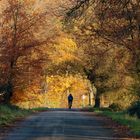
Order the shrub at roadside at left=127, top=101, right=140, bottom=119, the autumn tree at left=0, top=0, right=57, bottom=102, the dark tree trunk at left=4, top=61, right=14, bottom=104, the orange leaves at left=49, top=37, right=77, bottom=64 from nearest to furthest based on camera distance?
the shrub at roadside at left=127, top=101, right=140, bottom=119 → the autumn tree at left=0, top=0, right=57, bottom=102 → the dark tree trunk at left=4, top=61, right=14, bottom=104 → the orange leaves at left=49, top=37, right=77, bottom=64

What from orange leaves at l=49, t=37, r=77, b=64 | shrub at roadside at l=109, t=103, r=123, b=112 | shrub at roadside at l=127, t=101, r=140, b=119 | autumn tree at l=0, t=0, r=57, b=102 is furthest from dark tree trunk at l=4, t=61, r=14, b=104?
orange leaves at l=49, t=37, r=77, b=64

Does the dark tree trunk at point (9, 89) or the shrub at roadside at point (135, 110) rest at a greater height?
the dark tree trunk at point (9, 89)

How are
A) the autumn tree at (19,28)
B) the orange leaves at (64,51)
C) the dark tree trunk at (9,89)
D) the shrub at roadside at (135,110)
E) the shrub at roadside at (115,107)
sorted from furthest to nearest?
the orange leaves at (64,51) < the shrub at roadside at (115,107) < the dark tree trunk at (9,89) < the autumn tree at (19,28) < the shrub at roadside at (135,110)

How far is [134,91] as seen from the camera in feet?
118

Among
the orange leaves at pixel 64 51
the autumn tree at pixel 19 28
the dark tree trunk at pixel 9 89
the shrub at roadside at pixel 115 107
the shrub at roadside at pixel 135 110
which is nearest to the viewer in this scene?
the shrub at roadside at pixel 135 110

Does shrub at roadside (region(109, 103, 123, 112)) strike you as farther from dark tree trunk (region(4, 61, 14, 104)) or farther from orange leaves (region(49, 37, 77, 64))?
dark tree trunk (region(4, 61, 14, 104))

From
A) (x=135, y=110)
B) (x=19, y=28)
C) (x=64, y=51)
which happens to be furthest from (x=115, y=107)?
(x=135, y=110)

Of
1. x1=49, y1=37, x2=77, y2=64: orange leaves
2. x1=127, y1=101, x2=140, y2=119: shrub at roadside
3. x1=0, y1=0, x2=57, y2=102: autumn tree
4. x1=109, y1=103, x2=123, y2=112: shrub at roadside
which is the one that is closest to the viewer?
x1=127, y1=101, x2=140, y2=119: shrub at roadside

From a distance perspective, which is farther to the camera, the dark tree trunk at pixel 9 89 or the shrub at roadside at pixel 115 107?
the shrub at roadside at pixel 115 107

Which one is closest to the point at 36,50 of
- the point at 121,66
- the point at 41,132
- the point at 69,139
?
the point at 121,66

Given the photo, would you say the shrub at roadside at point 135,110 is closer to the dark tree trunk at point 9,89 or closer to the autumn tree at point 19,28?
the autumn tree at point 19,28

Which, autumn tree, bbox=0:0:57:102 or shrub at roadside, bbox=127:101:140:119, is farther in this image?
autumn tree, bbox=0:0:57:102

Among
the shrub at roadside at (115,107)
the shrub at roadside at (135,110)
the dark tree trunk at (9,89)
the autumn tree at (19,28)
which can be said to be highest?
the autumn tree at (19,28)

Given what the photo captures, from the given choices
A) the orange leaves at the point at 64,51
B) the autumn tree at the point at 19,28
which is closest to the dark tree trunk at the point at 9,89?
the autumn tree at the point at 19,28
